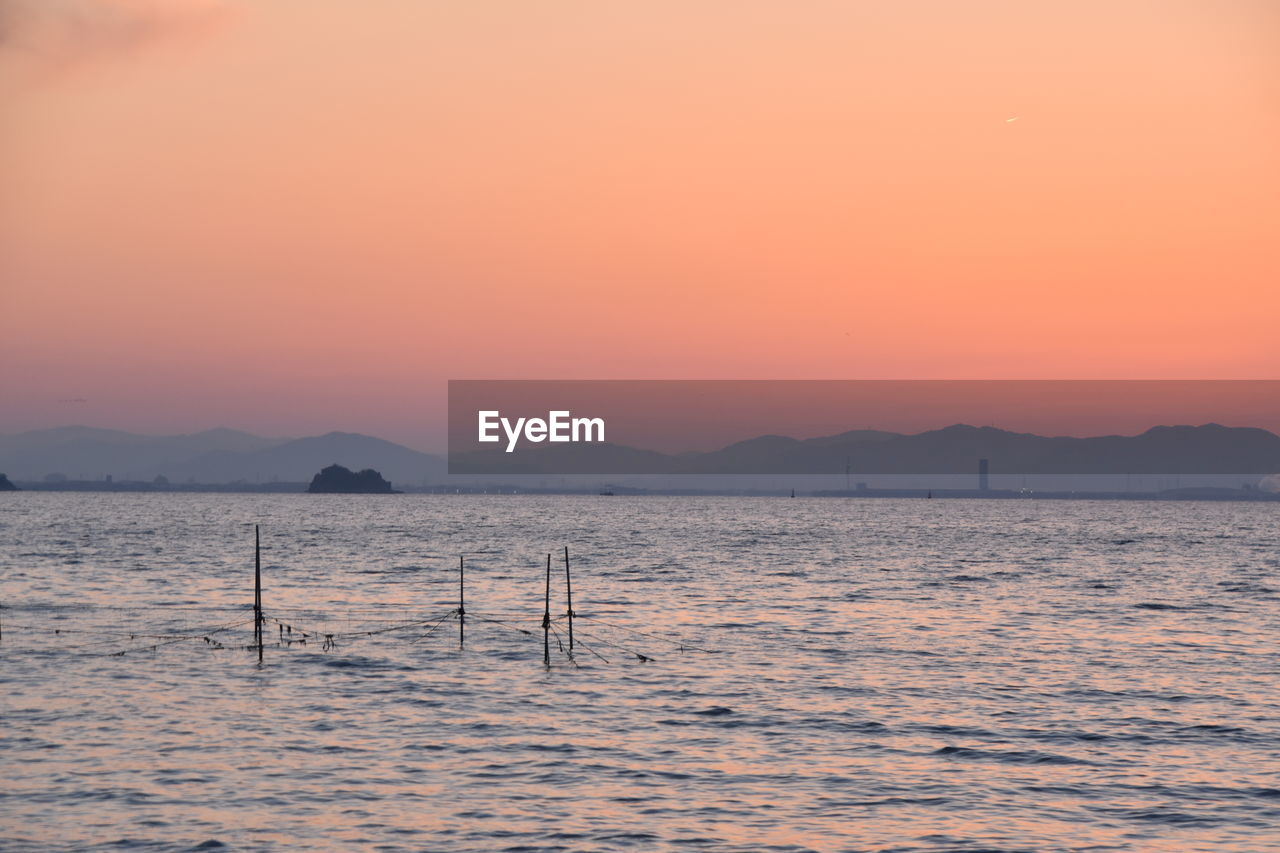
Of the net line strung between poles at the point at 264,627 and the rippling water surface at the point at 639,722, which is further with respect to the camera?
the net line strung between poles at the point at 264,627

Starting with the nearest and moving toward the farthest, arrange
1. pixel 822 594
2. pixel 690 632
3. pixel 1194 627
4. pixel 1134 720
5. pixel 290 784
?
pixel 290 784 < pixel 1134 720 < pixel 690 632 < pixel 1194 627 < pixel 822 594

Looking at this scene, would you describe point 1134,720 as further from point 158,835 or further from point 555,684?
point 158,835

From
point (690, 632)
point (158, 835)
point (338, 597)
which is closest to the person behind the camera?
point (158, 835)

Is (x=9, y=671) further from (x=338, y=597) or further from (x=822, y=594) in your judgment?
(x=822, y=594)

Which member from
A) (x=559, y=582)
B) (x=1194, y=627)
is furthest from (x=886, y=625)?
(x=559, y=582)

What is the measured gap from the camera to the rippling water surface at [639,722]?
27.4 meters

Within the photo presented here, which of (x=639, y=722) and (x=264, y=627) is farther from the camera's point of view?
(x=264, y=627)

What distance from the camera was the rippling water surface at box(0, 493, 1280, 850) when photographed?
27359 mm

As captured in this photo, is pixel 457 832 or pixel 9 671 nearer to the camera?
pixel 457 832

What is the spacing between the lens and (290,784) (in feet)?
100

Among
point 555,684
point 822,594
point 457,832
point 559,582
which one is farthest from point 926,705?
point 559,582

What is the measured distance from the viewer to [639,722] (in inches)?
1542

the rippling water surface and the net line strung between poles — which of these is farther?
the net line strung between poles

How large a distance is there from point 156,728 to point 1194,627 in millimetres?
55626
